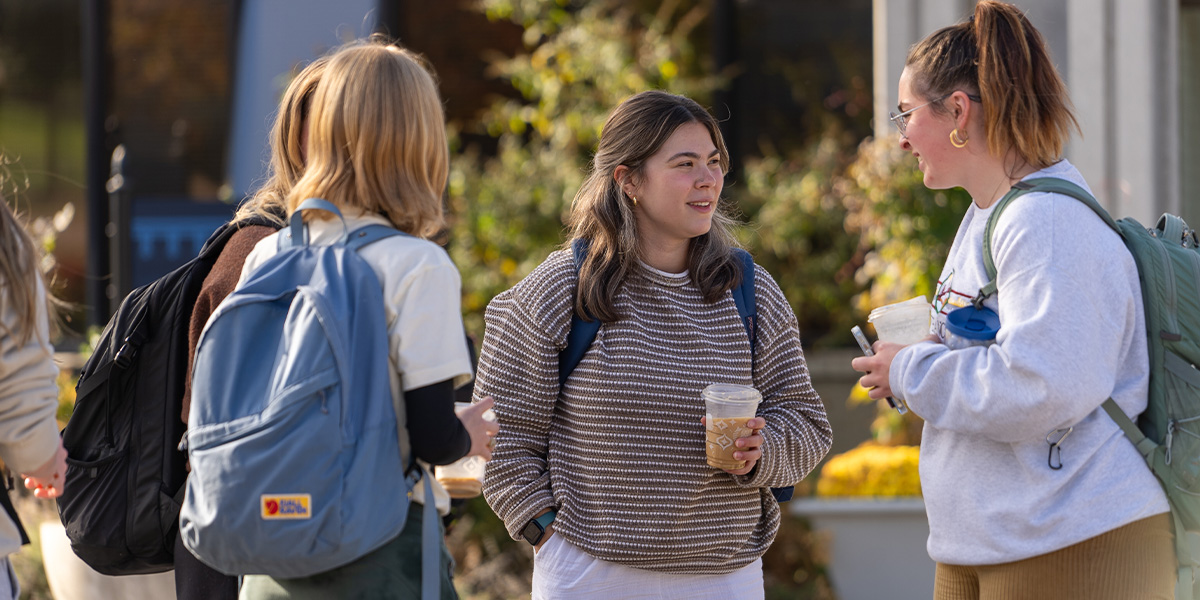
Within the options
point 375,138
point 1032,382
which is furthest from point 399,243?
point 1032,382

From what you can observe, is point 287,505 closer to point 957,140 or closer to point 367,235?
point 367,235

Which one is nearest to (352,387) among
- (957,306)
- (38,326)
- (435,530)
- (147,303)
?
(435,530)

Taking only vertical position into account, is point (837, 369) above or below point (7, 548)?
below

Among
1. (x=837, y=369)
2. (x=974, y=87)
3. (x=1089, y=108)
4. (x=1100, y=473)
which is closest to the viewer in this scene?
(x=1100, y=473)

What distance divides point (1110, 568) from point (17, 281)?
79.0 inches

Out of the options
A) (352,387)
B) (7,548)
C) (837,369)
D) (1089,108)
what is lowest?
(837,369)

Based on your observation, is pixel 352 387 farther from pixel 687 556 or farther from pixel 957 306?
pixel 957 306

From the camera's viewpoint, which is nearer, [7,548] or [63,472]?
[7,548]

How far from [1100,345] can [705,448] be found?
2.87 ft

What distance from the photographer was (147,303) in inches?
98.1

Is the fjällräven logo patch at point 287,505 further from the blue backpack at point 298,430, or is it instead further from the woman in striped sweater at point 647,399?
the woman in striped sweater at point 647,399

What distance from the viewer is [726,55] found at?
23.7 feet

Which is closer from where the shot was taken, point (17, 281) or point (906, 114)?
point (17, 281)

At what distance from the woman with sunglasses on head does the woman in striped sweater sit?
0.43 metres
